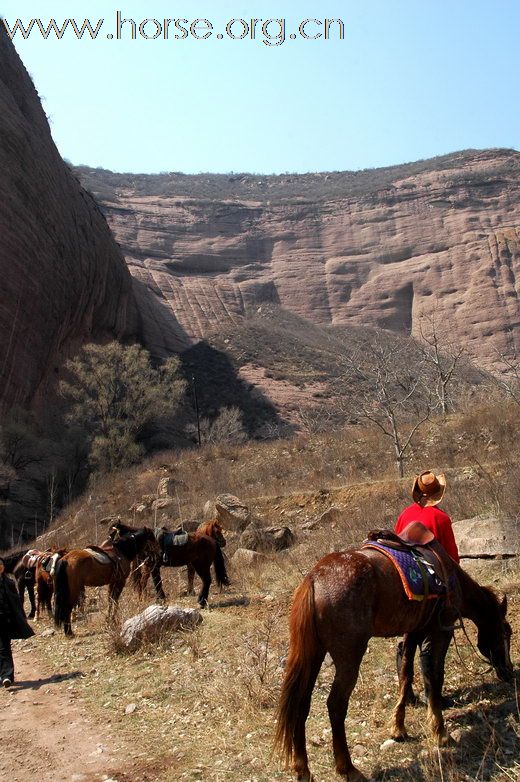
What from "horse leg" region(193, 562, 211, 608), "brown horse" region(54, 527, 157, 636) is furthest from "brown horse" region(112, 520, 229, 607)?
"brown horse" region(54, 527, 157, 636)

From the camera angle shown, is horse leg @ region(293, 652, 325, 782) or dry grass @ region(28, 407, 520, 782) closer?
horse leg @ region(293, 652, 325, 782)

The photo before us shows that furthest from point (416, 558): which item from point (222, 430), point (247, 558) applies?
point (222, 430)

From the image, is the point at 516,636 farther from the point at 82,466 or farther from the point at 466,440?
the point at 82,466

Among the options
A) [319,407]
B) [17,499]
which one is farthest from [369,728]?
[319,407]

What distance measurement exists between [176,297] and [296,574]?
56094 mm

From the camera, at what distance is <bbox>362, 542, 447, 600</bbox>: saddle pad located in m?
4.32

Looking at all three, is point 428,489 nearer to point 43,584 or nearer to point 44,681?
point 44,681

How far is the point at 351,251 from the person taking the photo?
74.4 m

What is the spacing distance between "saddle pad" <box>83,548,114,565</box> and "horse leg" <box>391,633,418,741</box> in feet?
19.0

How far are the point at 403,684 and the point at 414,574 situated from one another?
0.87 m

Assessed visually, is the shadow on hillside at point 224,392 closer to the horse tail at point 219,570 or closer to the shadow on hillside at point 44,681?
the horse tail at point 219,570

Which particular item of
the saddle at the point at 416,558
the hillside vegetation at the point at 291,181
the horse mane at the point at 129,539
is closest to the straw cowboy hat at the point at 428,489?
the saddle at the point at 416,558

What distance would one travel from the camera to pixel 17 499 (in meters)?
27.0

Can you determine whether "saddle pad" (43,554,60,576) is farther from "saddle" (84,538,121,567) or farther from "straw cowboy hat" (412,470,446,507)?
"straw cowboy hat" (412,470,446,507)
